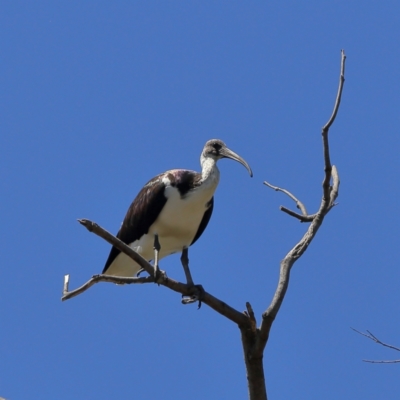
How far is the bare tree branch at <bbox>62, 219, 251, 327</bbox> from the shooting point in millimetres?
6980

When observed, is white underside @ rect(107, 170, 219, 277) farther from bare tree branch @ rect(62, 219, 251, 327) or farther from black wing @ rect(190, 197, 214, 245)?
bare tree branch @ rect(62, 219, 251, 327)

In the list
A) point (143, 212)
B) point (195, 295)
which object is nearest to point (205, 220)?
point (143, 212)

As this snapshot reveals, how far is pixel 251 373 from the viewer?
295 inches

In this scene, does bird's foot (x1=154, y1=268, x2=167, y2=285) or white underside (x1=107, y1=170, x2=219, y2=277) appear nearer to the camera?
bird's foot (x1=154, y1=268, x2=167, y2=285)

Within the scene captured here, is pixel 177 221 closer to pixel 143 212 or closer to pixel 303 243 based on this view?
pixel 143 212

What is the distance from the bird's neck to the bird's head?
0.10 metres

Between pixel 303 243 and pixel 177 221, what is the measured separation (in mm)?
2916

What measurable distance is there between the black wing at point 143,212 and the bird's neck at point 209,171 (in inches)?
21.7

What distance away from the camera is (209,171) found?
10859mm

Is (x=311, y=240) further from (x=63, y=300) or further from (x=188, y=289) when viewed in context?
(x=63, y=300)

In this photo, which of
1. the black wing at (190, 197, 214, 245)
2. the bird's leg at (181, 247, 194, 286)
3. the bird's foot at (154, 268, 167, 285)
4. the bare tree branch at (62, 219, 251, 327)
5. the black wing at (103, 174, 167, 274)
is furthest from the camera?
the black wing at (190, 197, 214, 245)

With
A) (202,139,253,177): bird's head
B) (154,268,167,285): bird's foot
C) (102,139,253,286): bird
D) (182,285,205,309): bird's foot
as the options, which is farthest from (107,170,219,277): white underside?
(154,268,167,285): bird's foot

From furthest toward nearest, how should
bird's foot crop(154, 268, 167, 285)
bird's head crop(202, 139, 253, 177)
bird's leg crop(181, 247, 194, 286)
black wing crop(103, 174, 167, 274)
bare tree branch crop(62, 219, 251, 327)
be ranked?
bird's head crop(202, 139, 253, 177)
black wing crop(103, 174, 167, 274)
bird's leg crop(181, 247, 194, 286)
bird's foot crop(154, 268, 167, 285)
bare tree branch crop(62, 219, 251, 327)

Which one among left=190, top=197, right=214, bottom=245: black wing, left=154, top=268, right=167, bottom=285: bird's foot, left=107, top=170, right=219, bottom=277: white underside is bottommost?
left=154, top=268, right=167, bottom=285: bird's foot
